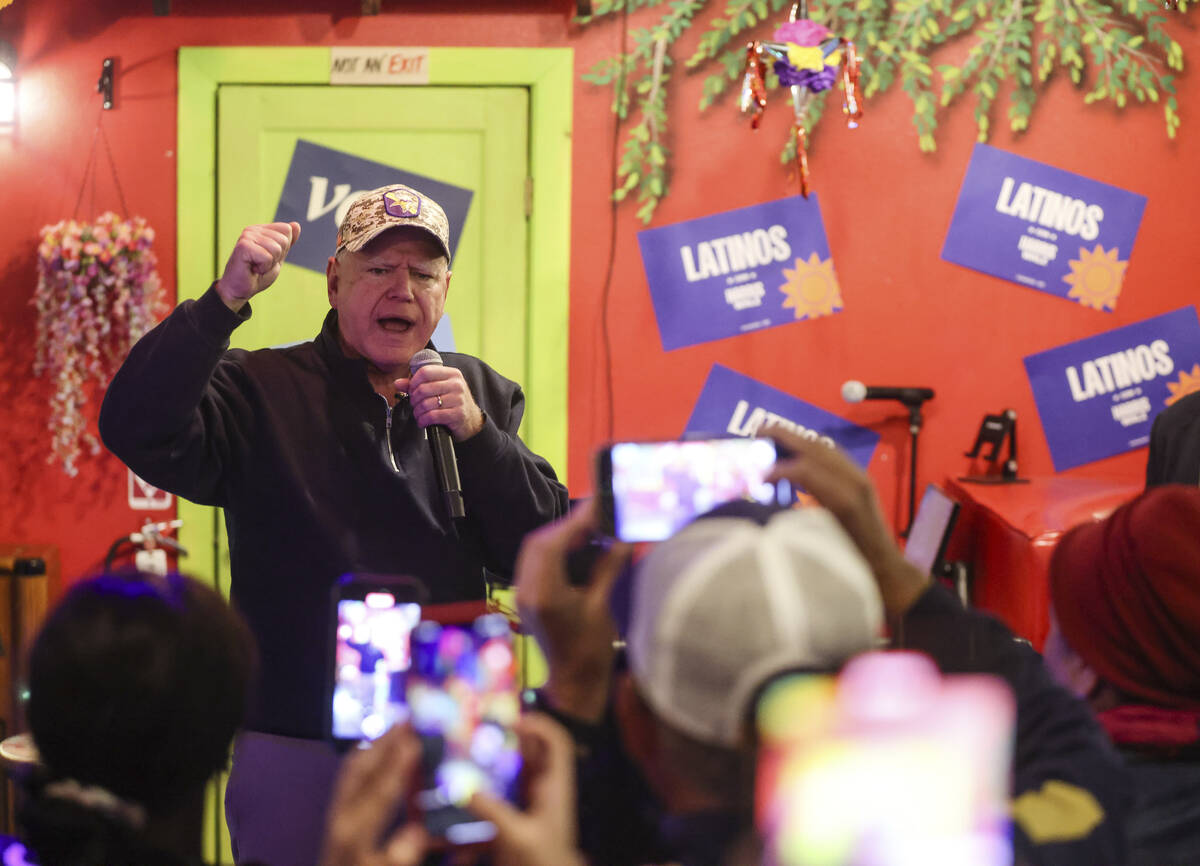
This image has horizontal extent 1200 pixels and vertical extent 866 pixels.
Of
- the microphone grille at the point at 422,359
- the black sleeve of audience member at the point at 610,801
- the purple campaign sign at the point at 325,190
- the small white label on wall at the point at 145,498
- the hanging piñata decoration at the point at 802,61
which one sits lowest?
the black sleeve of audience member at the point at 610,801

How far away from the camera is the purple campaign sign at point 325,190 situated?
10.7 ft

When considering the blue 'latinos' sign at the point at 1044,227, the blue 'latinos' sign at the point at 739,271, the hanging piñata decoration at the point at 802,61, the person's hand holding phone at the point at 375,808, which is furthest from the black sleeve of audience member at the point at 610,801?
the blue 'latinos' sign at the point at 1044,227

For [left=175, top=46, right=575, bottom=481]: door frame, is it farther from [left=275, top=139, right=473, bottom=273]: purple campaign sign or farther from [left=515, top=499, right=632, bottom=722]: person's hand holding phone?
[left=515, top=499, right=632, bottom=722]: person's hand holding phone

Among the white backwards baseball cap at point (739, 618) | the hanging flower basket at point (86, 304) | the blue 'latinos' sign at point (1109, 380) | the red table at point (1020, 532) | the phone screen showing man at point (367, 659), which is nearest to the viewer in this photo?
the white backwards baseball cap at point (739, 618)

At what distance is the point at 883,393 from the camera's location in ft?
10.8

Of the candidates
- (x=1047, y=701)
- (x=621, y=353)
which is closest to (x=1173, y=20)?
(x=621, y=353)

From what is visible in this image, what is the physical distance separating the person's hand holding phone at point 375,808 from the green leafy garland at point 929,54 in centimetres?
280

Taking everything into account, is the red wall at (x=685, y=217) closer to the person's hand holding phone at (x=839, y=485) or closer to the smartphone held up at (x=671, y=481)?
the smartphone held up at (x=671, y=481)

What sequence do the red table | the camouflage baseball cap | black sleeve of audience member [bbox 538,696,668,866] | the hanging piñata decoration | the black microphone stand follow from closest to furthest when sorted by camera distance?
black sleeve of audience member [bbox 538,696,668,866] < the camouflage baseball cap < the red table < the hanging piñata decoration < the black microphone stand

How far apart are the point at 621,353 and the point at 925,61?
1337 millimetres

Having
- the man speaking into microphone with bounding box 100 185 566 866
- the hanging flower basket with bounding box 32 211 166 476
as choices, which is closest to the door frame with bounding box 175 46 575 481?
the hanging flower basket with bounding box 32 211 166 476

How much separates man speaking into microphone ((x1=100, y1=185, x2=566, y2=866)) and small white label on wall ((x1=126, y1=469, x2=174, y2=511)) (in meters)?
1.79

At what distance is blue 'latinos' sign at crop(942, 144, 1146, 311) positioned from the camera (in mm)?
3330

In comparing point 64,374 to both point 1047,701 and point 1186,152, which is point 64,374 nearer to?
point 1047,701
